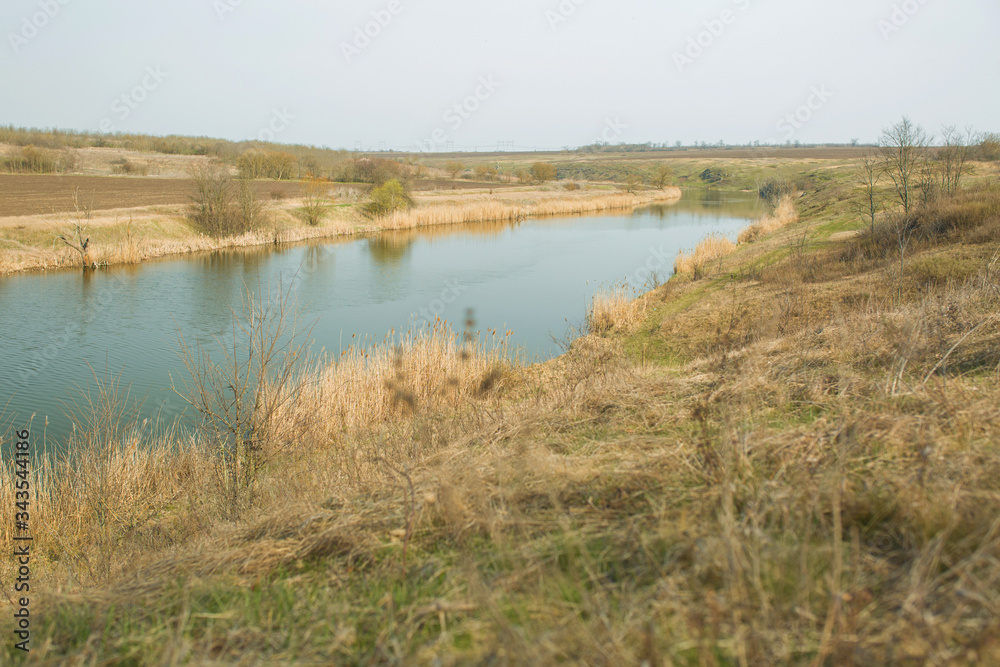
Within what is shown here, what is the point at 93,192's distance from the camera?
31578mm

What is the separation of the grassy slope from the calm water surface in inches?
122

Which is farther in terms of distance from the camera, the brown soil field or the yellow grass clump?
A: the brown soil field

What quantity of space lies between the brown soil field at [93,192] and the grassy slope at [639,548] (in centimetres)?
2595

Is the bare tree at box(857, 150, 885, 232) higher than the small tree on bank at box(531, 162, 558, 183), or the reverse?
the small tree on bank at box(531, 162, 558, 183)

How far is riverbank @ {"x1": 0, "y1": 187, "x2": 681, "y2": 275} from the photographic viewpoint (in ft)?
65.2

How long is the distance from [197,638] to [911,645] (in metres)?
2.43

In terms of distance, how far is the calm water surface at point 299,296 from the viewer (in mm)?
11023

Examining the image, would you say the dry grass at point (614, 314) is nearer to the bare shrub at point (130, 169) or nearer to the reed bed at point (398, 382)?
the reed bed at point (398, 382)

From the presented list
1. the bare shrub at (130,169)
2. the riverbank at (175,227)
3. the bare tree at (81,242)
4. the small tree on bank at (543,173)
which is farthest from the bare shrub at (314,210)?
the small tree on bank at (543,173)

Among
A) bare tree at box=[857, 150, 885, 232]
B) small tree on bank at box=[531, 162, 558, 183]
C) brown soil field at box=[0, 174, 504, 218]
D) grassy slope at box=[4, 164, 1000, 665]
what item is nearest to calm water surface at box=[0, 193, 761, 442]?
grassy slope at box=[4, 164, 1000, 665]

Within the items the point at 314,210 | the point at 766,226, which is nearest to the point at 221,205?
the point at 314,210

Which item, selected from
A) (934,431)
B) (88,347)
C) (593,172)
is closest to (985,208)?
(934,431)

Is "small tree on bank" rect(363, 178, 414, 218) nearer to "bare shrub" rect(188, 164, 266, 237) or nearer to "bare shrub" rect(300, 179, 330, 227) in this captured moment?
"bare shrub" rect(300, 179, 330, 227)

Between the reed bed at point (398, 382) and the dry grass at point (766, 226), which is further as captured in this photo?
the dry grass at point (766, 226)
